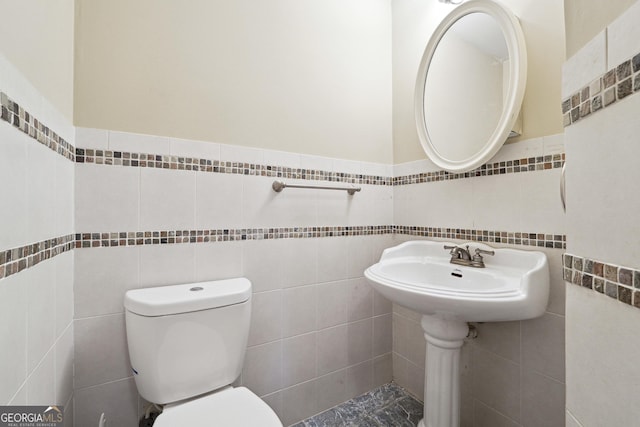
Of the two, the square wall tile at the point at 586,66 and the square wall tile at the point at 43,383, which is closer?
the square wall tile at the point at 586,66

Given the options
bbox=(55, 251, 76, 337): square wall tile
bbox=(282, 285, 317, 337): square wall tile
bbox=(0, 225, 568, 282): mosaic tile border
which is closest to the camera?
bbox=(0, 225, 568, 282): mosaic tile border

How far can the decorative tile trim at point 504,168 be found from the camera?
1.08 metres

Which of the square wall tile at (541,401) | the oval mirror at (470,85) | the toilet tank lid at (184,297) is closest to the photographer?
the toilet tank lid at (184,297)

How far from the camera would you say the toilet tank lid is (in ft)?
3.16

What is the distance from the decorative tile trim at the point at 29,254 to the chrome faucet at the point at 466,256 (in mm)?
1501

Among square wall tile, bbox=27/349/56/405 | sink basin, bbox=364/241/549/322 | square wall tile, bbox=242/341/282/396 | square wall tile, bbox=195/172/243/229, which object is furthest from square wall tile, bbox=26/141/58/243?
sink basin, bbox=364/241/549/322

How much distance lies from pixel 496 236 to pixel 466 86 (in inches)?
29.6

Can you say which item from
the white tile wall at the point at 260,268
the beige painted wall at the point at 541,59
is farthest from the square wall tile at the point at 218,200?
the beige painted wall at the point at 541,59

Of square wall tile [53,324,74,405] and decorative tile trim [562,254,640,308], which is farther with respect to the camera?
square wall tile [53,324,74,405]

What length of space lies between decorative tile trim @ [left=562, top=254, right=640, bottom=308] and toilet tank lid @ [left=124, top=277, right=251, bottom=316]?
39.5 inches

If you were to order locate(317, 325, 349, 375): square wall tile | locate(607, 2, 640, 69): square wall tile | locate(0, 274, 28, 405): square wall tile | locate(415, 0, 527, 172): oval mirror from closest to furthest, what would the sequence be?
locate(607, 2, 640, 69): square wall tile < locate(0, 274, 28, 405): square wall tile < locate(415, 0, 527, 172): oval mirror < locate(317, 325, 349, 375): square wall tile

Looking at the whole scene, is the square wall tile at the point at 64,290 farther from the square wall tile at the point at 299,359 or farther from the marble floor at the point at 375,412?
the marble floor at the point at 375,412

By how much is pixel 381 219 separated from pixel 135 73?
1.44 meters

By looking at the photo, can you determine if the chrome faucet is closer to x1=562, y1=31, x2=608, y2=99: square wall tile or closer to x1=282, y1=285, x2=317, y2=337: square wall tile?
x1=282, y1=285, x2=317, y2=337: square wall tile
